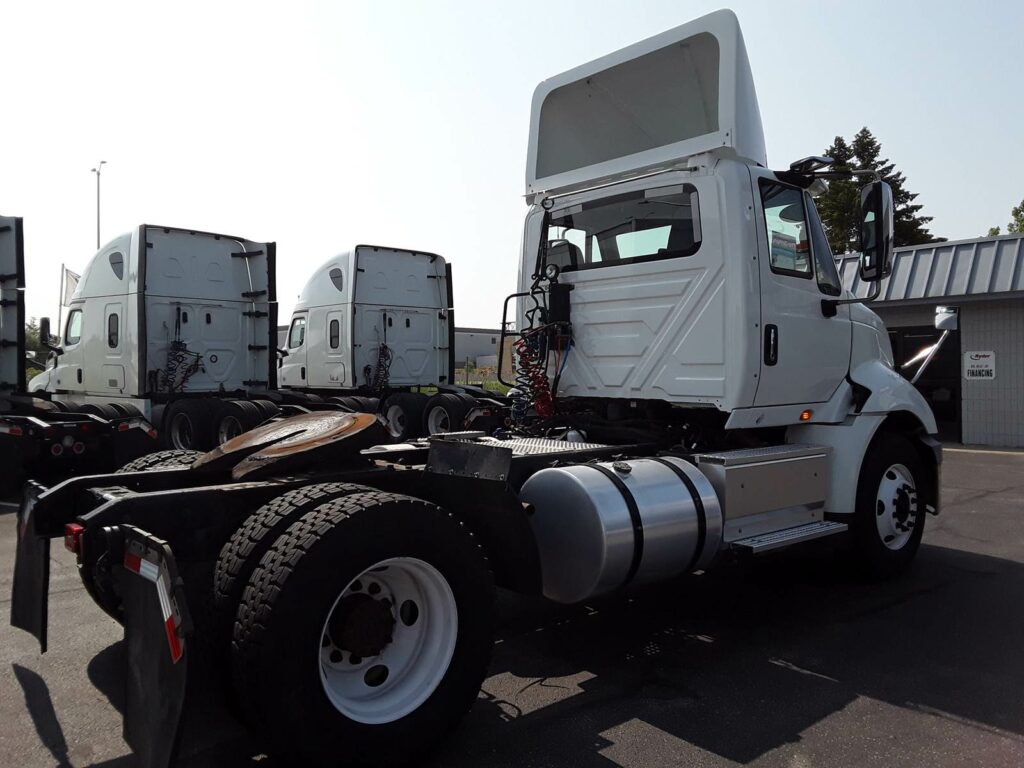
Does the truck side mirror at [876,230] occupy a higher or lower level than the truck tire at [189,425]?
higher

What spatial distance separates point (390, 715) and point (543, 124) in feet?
14.5

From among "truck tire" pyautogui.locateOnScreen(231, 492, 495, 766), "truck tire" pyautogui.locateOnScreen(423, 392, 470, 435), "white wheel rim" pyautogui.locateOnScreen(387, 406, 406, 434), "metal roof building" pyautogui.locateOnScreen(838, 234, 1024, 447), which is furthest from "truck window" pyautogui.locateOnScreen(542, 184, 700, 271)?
"metal roof building" pyautogui.locateOnScreen(838, 234, 1024, 447)

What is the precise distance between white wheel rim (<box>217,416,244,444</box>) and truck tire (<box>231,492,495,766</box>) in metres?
9.10

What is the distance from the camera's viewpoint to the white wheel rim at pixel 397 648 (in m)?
3.19

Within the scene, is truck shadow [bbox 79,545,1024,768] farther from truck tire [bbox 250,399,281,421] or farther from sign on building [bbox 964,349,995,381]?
sign on building [bbox 964,349,995,381]

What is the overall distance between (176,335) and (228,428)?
5.27 feet

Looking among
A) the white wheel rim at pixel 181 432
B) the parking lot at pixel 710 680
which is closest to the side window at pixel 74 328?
the white wheel rim at pixel 181 432

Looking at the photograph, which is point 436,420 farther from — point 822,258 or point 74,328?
point 822,258

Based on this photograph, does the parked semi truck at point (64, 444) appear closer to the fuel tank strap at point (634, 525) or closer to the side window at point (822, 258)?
the fuel tank strap at point (634, 525)

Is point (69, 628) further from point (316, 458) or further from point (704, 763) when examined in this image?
point (704, 763)

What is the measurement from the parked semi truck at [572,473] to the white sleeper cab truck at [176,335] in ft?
24.6

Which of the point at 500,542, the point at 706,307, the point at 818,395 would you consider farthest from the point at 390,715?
the point at 818,395

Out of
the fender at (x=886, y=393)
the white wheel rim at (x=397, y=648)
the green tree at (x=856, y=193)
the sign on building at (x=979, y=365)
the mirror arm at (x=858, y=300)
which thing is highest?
the green tree at (x=856, y=193)

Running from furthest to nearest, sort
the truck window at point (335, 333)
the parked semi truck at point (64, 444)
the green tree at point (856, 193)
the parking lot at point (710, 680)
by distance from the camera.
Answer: the green tree at point (856, 193)
the truck window at point (335, 333)
the parked semi truck at point (64, 444)
the parking lot at point (710, 680)
